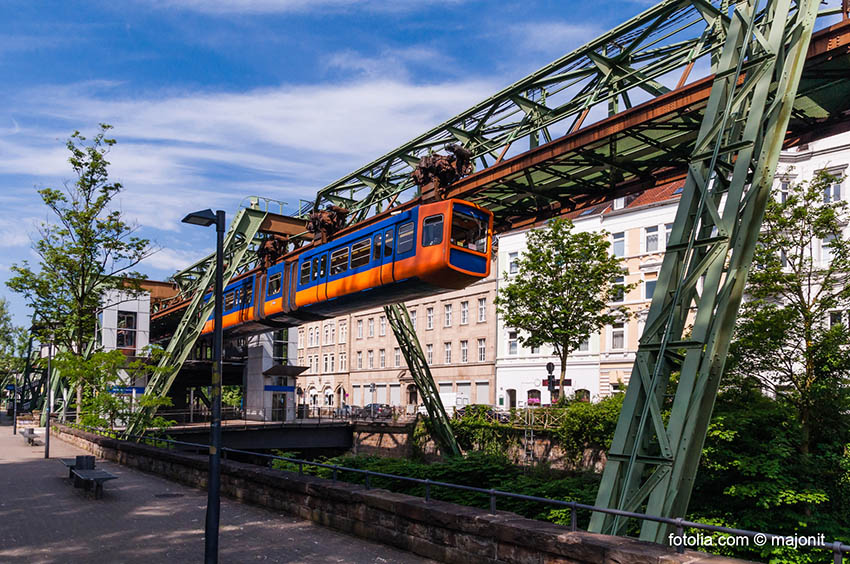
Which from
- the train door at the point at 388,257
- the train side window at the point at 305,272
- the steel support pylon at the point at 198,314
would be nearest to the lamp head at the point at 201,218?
the train door at the point at 388,257

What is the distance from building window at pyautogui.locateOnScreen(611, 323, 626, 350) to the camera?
161 ft

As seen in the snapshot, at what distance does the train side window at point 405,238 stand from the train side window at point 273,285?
9.82 m

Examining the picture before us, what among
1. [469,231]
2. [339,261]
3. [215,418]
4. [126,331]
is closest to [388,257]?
[469,231]

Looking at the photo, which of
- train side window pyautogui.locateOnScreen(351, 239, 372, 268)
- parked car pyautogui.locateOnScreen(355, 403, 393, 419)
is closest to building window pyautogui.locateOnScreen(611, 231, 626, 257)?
parked car pyautogui.locateOnScreen(355, 403, 393, 419)

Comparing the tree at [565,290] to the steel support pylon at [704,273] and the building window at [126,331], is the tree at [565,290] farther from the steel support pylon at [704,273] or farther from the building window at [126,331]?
the building window at [126,331]

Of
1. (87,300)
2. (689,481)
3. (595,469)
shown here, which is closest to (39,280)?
(87,300)

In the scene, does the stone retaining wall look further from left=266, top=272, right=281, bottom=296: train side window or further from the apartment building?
the apartment building

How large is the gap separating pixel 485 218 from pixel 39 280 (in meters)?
23.3

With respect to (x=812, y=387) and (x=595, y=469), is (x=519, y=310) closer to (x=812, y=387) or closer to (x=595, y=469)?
(x=595, y=469)

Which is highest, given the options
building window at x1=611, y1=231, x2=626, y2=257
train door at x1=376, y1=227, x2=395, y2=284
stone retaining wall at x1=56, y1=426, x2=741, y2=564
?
building window at x1=611, y1=231, x2=626, y2=257

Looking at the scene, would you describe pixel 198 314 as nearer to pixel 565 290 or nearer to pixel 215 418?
pixel 565 290

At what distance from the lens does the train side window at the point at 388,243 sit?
68.9 feet

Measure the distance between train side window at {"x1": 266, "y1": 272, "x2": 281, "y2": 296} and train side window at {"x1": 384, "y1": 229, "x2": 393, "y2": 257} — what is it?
29.9 ft

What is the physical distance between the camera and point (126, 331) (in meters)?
51.0
